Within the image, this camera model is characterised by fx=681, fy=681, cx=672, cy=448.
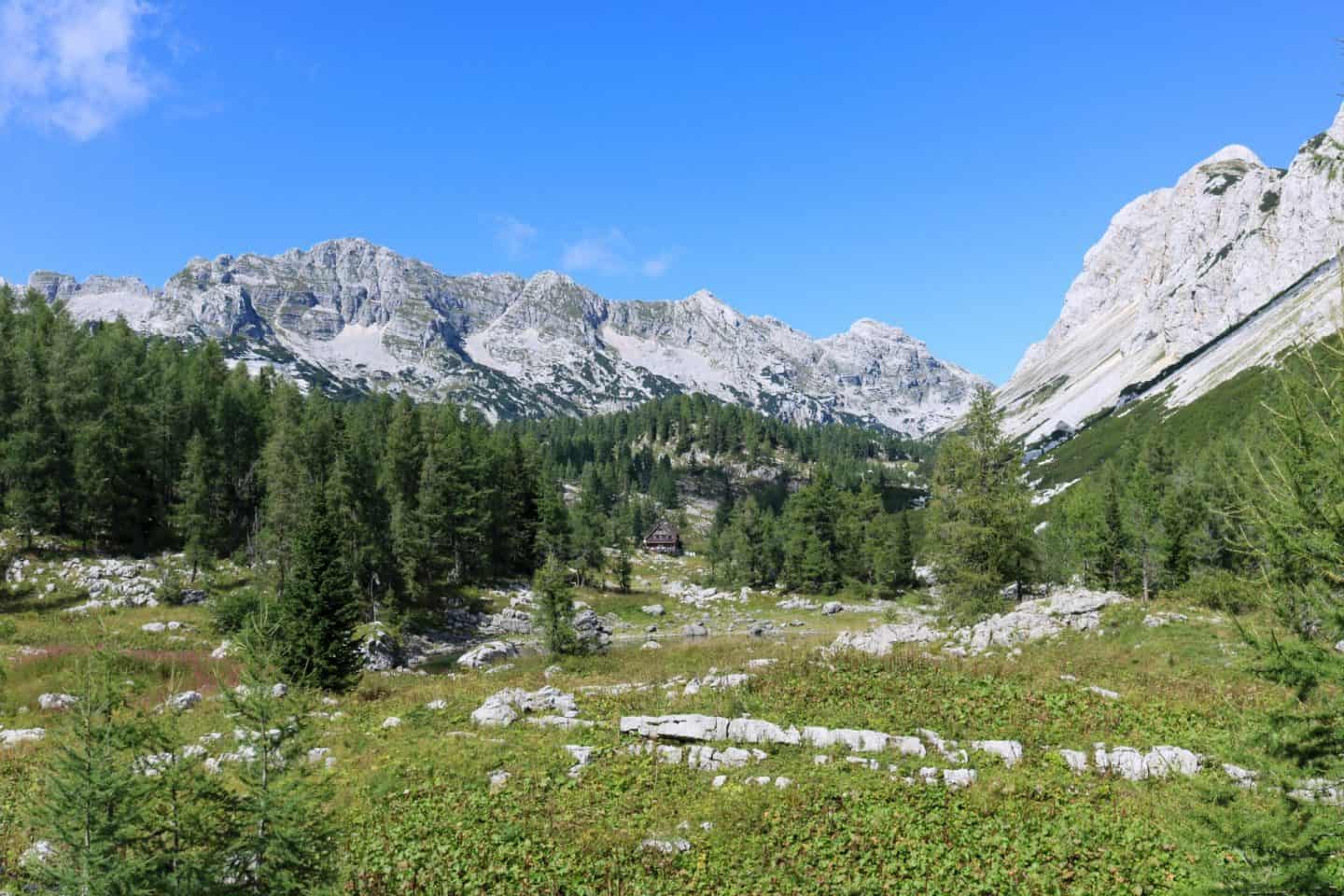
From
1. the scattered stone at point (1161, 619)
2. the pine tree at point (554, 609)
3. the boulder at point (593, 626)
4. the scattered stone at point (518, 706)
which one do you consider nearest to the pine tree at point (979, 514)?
the scattered stone at point (1161, 619)

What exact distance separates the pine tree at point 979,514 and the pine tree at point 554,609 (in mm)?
20093

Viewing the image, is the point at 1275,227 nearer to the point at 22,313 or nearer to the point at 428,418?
the point at 428,418

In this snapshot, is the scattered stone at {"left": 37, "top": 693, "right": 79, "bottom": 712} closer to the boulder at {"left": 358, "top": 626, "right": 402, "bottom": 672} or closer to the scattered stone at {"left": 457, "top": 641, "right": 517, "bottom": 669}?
the boulder at {"left": 358, "top": 626, "right": 402, "bottom": 672}

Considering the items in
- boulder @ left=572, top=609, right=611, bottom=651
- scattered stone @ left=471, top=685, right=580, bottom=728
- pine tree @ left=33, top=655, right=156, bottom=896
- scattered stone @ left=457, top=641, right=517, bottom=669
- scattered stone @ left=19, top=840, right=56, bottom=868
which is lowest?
boulder @ left=572, top=609, right=611, bottom=651

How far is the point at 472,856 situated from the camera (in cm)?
1288

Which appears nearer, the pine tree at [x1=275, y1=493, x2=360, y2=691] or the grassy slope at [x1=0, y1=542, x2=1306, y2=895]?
the grassy slope at [x1=0, y1=542, x2=1306, y2=895]

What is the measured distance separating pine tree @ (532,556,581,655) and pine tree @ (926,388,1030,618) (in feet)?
65.9

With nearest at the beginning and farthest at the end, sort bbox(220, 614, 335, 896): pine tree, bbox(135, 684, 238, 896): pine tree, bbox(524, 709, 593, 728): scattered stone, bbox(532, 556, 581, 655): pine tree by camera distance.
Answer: bbox(135, 684, 238, 896): pine tree < bbox(220, 614, 335, 896): pine tree < bbox(524, 709, 593, 728): scattered stone < bbox(532, 556, 581, 655): pine tree

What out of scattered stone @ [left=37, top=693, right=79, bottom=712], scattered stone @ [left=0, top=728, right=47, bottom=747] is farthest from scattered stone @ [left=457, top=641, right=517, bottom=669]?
scattered stone @ [left=0, top=728, right=47, bottom=747]

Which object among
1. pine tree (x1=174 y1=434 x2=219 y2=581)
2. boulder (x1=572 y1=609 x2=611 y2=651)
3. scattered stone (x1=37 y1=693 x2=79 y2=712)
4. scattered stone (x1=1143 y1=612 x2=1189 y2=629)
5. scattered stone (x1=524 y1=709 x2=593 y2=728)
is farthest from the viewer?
pine tree (x1=174 y1=434 x2=219 y2=581)

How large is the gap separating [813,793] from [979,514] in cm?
2500

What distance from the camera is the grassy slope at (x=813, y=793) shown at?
11.8 meters

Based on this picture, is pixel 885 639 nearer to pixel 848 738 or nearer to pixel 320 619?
pixel 848 738

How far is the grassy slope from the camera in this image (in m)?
11.8
